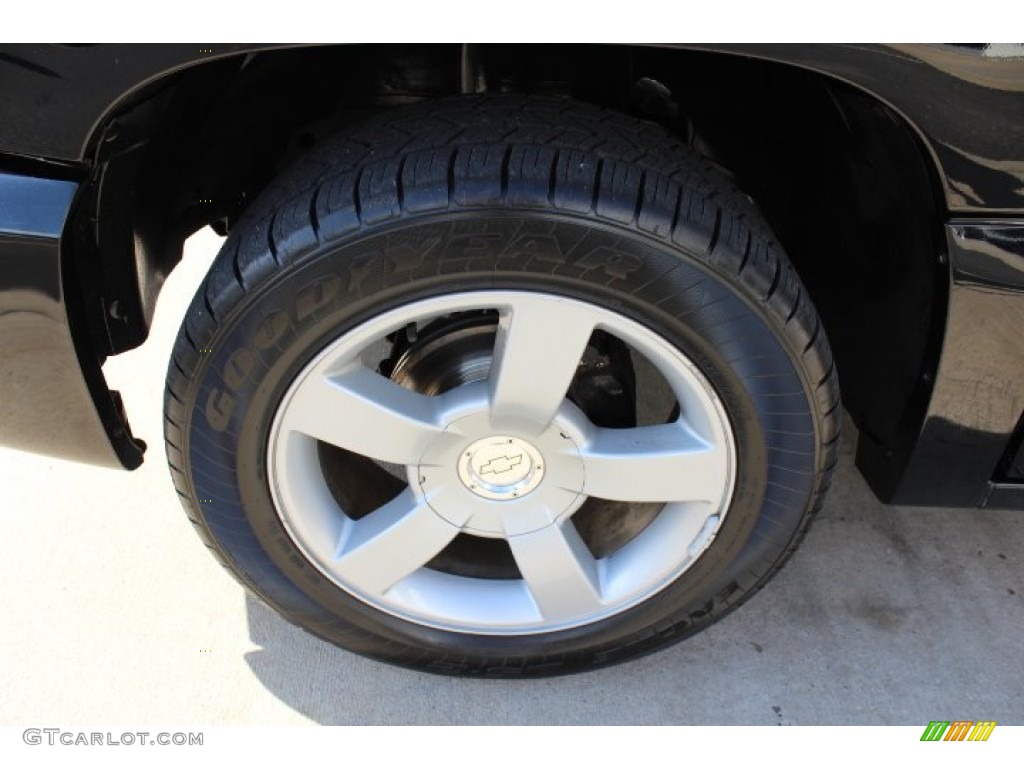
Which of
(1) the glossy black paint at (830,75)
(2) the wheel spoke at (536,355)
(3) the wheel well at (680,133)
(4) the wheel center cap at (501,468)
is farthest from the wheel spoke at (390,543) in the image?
(1) the glossy black paint at (830,75)

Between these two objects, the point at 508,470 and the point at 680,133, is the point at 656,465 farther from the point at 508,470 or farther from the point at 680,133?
the point at 680,133

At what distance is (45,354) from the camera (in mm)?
1446

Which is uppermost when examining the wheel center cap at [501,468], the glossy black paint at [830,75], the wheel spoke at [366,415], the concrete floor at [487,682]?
the glossy black paint at [830,75]

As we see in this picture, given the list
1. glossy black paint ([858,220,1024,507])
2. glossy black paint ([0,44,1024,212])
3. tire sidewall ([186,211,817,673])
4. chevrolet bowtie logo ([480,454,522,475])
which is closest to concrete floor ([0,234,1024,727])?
tire sidewall ([186,211,817,673])

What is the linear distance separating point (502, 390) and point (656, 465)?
30 centimetres

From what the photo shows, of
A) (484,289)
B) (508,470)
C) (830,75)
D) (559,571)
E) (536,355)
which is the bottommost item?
(559,571)

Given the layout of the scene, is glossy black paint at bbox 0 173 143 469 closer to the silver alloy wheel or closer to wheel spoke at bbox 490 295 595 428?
the silver alloy wheel

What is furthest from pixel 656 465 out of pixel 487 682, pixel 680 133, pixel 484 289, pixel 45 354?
pixel 45 354

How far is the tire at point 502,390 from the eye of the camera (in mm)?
1334

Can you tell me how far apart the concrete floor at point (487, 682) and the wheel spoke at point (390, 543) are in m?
0.32

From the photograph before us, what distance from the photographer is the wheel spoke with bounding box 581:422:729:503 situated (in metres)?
1.55

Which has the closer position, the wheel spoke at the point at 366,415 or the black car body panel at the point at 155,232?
the black car body panel at the point at 155,232

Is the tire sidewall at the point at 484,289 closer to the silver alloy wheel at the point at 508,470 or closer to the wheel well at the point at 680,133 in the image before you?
the silver alloy wheel at the point at 508,470

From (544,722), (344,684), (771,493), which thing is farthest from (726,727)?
(344,684)
